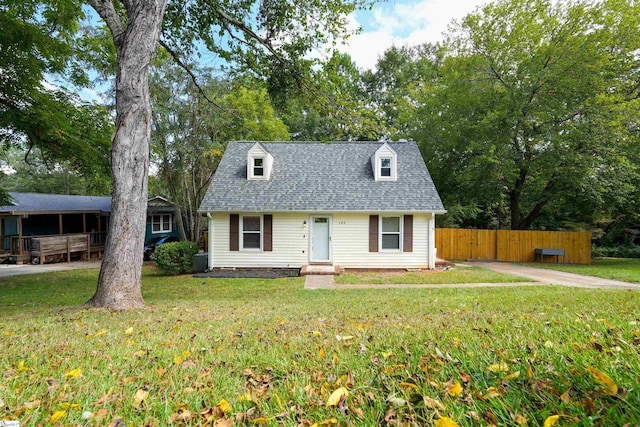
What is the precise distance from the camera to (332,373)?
229 centimetres

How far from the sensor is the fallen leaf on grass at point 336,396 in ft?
5.90

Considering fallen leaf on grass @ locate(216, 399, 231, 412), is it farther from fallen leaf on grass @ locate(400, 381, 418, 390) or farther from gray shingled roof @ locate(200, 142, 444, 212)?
gray shingled roof @ locate(200, 142, 444, 212)

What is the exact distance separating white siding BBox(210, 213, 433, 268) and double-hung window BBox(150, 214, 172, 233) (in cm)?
1300

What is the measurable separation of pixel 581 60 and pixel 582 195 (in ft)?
22.3

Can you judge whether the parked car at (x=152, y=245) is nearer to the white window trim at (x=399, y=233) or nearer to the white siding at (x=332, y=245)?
the white siding at (x=332, y=245)

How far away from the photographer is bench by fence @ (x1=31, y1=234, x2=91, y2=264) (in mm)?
17594

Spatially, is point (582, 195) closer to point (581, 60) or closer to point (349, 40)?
point (581, 60)

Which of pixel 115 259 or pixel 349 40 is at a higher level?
pixel 349 40

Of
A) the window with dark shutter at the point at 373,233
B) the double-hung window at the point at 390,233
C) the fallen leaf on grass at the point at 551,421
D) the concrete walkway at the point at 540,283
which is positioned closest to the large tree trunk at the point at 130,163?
the concrete walkway at the point at 540,283

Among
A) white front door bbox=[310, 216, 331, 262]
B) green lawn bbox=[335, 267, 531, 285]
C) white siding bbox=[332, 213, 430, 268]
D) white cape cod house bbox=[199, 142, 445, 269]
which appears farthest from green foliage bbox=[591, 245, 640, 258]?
white front door bbox=[310, 216, 331, 262]

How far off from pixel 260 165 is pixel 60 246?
527 inches

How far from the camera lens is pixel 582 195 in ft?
54.5

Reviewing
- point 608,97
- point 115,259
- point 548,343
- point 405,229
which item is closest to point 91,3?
point 115,259

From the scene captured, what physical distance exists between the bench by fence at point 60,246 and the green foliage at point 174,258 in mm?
9157
